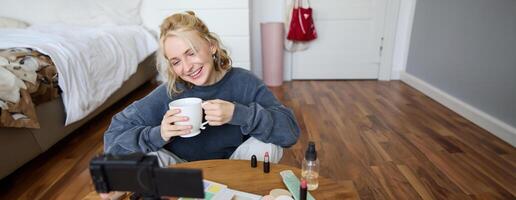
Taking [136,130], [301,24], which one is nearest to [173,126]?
[136,130]

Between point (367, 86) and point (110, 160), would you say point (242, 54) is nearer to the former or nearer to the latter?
point (367, 86)

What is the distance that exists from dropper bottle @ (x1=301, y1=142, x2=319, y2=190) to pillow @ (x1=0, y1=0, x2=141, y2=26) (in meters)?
2.59

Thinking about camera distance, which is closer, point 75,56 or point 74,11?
point 75,56

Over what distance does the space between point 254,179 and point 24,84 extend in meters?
1.25

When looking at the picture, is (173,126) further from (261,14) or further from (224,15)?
(261,14)

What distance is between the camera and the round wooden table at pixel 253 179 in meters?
0.70

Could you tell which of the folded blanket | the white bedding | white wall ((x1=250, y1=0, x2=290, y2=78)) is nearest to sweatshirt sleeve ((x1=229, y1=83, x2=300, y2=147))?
the folded blanket

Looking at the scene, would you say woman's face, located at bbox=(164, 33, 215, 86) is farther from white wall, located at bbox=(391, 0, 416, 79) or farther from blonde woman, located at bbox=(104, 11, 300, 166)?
white wall, located at bbox=(391, 0, 416, 79)

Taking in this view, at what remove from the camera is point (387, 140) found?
1.87 meters

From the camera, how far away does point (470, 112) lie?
2160 millimetres

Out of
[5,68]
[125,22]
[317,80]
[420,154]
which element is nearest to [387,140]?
[420,154]

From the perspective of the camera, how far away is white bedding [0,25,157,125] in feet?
5.57

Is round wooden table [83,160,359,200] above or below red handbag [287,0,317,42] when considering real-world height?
below

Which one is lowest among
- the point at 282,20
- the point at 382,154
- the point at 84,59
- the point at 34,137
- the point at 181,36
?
the point at 382,154
